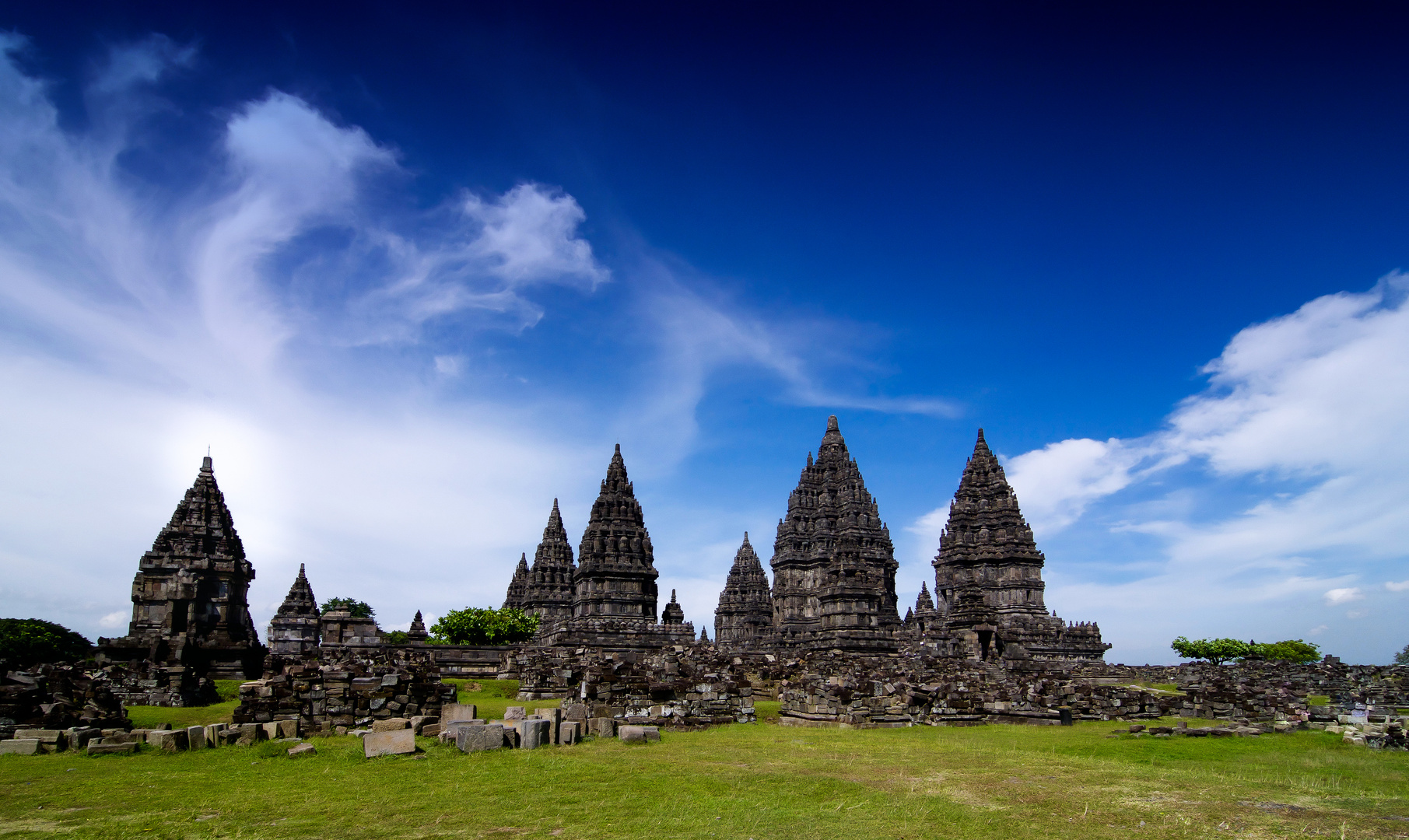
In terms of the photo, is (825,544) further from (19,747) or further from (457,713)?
(19,747)

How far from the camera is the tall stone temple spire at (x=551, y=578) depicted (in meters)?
60.1

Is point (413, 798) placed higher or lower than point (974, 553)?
lower

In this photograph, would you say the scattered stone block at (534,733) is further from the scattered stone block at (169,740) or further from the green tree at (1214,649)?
the green tree at (1214,649)

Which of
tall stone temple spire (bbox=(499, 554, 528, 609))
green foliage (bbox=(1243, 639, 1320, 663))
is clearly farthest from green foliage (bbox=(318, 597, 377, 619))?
green foliage (bbox=(1243, 639, 1320, 663))

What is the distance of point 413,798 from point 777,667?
27095mm

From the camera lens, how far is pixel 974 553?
5644 cm

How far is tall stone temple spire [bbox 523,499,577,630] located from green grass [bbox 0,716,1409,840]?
4630cm

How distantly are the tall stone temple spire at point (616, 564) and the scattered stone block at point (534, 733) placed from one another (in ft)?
95.2

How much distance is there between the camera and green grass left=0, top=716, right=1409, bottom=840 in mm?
8594

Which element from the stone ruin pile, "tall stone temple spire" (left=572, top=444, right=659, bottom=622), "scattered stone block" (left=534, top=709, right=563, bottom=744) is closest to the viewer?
"scattered stone block" (left=534, top=709, right=563, bottom=744)

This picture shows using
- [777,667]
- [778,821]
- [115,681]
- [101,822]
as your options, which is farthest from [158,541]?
[778,821]

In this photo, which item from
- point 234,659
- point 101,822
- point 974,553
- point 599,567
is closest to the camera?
point 101,822

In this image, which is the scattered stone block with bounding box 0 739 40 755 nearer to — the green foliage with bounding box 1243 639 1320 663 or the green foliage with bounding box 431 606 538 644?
the green foliage with bounding box 431 606 538 644

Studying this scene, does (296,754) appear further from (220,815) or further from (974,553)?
(974,553)
